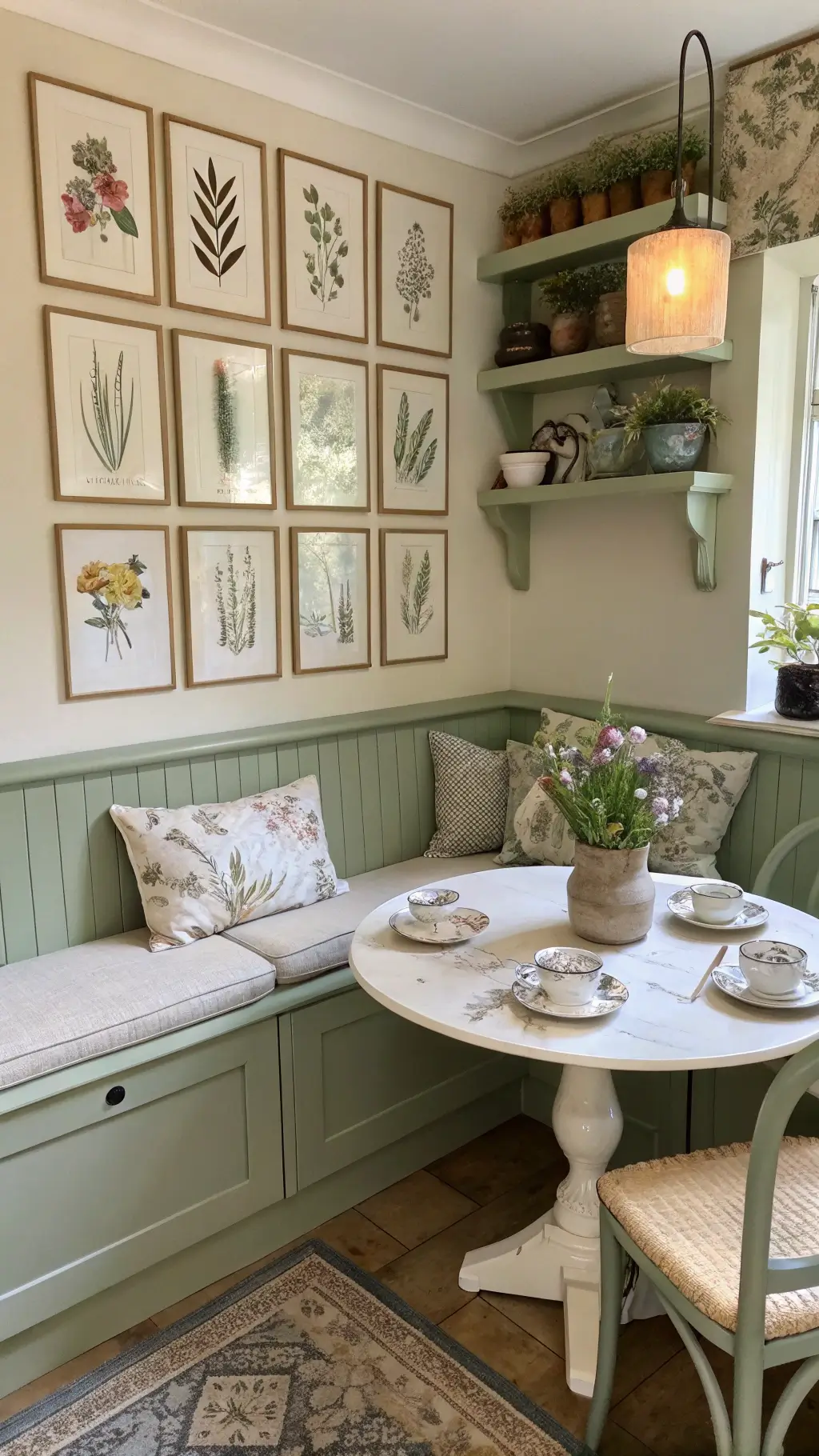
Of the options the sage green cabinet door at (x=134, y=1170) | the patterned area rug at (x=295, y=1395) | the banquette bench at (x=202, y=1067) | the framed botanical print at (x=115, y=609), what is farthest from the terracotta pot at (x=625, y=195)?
the patterned area rug at (x=295, y=1395)

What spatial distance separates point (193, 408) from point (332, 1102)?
1.67 m

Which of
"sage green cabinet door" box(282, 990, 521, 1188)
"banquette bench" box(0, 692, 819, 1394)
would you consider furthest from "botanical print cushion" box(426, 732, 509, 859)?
"sage green cabinet door" box(282, 990, 521, 1188)

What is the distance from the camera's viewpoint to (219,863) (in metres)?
2.26

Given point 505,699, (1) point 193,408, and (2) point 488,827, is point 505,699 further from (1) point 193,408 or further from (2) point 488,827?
(1) point 193,408

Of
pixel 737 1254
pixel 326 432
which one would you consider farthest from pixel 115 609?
pixel 737 1254

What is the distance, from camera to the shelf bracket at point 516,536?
10.1 ft

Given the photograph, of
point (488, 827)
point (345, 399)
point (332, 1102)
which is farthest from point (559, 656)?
point (332, 1102)

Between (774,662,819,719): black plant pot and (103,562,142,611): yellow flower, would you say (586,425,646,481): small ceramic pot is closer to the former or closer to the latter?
(774,662,819,719): black plant pot

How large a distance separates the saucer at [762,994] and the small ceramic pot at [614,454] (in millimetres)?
1508

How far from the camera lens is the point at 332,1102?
2213 mm

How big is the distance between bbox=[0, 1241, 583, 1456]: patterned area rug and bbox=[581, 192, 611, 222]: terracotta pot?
2669 mm

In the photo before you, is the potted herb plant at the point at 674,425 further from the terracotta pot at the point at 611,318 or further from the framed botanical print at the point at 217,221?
the framed botanical print at the point at 217,221

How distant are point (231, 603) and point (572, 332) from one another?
1.24 metres

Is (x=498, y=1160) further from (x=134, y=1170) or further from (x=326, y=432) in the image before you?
(x=326, y=432)
